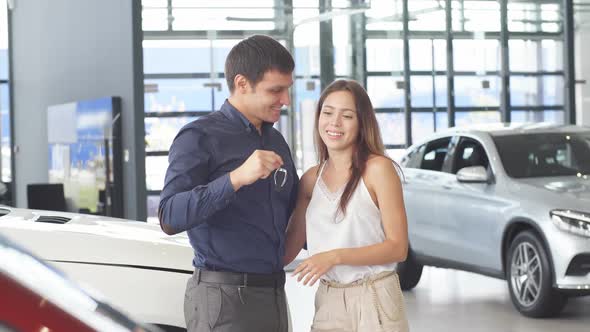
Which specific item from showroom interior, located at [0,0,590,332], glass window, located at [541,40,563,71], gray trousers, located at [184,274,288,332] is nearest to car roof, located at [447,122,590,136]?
showroom interior, located at [0,0,590,332]

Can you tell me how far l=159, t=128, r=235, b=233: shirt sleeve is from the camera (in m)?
2.65

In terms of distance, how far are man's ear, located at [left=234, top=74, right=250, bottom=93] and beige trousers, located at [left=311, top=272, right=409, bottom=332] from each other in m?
0.65

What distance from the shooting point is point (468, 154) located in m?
9.28

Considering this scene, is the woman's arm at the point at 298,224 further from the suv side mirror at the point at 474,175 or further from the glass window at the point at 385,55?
the glass window at the point at 385,55

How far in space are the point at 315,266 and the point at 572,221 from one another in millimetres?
5276

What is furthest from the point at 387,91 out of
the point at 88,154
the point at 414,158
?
the point at 88,154

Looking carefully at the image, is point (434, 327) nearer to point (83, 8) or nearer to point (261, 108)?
point (261, 108)

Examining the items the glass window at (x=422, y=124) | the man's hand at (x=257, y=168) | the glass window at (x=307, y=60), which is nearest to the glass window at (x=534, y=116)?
the glass window at (x=422, y=124)

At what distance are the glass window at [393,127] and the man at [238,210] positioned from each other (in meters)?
10.1

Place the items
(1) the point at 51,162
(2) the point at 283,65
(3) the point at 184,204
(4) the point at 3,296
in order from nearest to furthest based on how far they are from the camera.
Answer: (4) the point at 3,296 → (3) the point at 184,204 → (2) the point at 283,65 → (1) the point at 51,162

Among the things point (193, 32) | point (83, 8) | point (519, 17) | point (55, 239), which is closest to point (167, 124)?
point (193, 32)

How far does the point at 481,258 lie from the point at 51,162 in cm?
865

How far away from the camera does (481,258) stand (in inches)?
344

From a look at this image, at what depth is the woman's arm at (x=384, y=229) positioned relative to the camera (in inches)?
116
